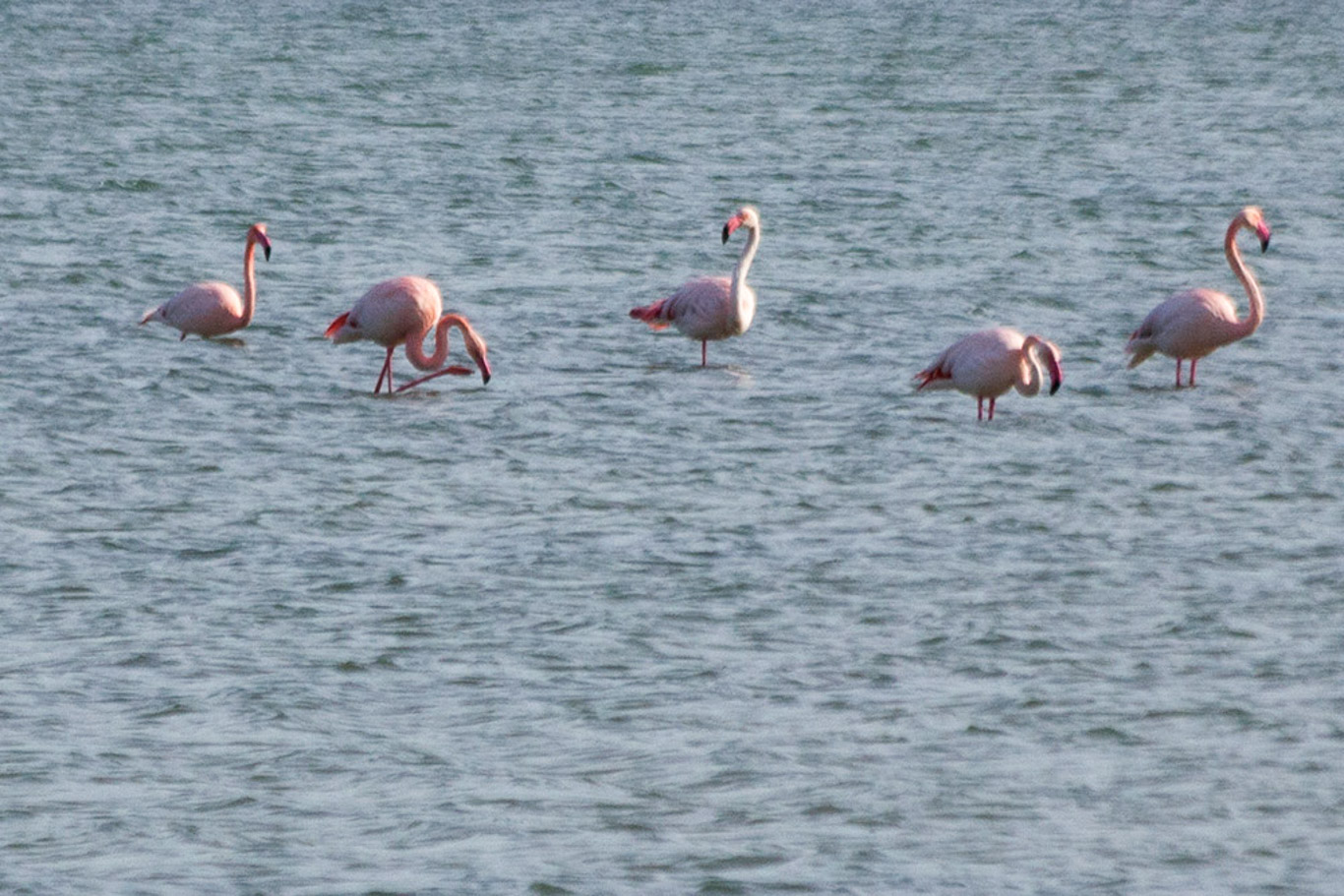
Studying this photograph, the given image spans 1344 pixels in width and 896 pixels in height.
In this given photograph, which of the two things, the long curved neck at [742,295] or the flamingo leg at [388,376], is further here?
the long curved neck at [742,295]

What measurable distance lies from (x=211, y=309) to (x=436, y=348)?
2328 millimetres

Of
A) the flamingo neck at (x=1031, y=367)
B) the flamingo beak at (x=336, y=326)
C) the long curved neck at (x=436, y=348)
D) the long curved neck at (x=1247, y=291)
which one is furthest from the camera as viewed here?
the flamingo beak at (x=336, y=326)

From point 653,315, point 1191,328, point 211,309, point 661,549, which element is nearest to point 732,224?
point 653,315

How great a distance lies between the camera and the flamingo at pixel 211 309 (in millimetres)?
17406

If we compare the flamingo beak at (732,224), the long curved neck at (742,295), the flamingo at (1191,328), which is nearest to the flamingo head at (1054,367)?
the flamingo at (1191,328)

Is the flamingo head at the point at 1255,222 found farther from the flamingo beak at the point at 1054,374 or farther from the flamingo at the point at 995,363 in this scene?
the flamingo beak at the point at 1054,374

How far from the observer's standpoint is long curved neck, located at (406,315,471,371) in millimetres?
15820

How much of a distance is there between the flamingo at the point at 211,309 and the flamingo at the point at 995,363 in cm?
541

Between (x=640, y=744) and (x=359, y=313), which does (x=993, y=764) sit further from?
(x=359, y=313)

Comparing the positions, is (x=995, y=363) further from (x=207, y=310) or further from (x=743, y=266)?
(x=207, y=310)

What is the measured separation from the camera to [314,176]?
1077 inches

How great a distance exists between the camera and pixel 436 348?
52.2 ft

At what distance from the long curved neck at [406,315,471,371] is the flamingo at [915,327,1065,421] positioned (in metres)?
3.21

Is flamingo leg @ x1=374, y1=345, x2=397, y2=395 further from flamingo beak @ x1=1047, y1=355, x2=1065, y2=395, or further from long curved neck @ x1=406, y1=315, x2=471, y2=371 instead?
flamingo beak @ x1=1047, y1=355, x2=1065, y2=395
